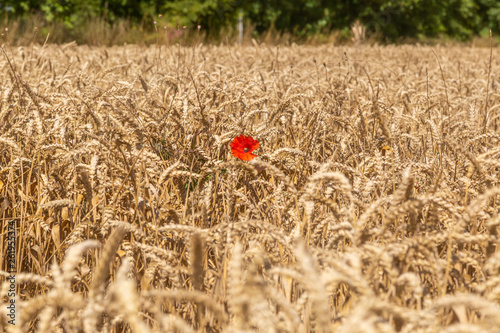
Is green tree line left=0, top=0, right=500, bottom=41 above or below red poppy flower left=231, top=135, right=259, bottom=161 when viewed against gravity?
above

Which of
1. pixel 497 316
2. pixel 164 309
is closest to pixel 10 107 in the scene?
pixel 164 309

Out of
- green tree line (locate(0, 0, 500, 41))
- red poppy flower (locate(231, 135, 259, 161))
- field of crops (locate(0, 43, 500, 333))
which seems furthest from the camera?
green tree line (locate(0, 0, 500, 41))

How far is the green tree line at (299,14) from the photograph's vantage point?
14.1 metres

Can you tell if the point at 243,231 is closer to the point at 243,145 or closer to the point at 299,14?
the point at 243,145

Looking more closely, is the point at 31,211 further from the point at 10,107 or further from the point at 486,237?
the point at 486,237

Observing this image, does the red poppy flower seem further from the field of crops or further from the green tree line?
the green tree line

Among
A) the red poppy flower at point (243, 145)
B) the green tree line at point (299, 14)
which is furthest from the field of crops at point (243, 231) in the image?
the green tree line at point (299, 14)

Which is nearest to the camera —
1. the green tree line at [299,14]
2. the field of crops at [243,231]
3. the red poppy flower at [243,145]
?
the field of crops at [243,231]

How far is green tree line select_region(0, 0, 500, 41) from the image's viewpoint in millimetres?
14102

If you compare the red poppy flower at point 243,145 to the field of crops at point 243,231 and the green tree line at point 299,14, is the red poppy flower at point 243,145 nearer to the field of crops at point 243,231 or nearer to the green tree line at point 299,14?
the field of crops at point 243,231

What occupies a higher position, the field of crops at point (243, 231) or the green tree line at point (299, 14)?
the green tree line at point (299, 14)

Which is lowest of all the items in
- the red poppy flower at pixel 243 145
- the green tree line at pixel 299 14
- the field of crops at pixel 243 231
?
the field of crops at pixel 243 231

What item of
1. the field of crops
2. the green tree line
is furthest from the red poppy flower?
the green tree line

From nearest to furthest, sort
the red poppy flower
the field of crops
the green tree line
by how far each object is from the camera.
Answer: the field of crops < the red poppy flower < the green tree line
